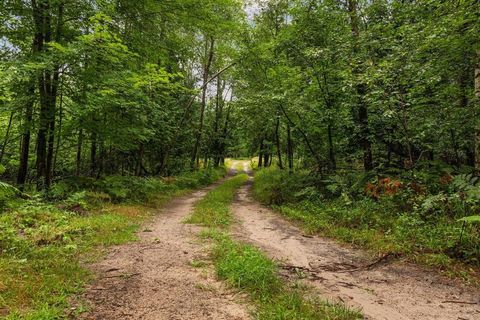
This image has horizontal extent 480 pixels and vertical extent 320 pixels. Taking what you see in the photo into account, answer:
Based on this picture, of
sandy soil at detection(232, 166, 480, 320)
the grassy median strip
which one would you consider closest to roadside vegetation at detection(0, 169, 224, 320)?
the grassy median strip

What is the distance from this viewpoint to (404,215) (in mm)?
7691

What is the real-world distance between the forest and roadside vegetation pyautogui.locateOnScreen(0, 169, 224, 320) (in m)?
0.04

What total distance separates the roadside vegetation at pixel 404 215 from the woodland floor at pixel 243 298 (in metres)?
0.60

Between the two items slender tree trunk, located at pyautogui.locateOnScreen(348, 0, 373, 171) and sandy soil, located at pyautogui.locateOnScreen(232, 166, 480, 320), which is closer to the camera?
sandy soil, located at pyautogui.locateOnScreen(232, 166, 480, 320)

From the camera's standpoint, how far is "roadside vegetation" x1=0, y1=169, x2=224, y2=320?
3.70m

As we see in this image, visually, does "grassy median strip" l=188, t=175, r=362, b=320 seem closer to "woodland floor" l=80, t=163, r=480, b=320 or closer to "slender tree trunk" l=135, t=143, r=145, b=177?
"woodland floor" l=80, t=163, r=480, b=320

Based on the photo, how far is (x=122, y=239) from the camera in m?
A: 6.76

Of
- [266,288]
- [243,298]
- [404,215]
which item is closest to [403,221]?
[404,215]

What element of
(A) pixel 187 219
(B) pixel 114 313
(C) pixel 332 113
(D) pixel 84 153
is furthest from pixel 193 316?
(D) pixel 84 153

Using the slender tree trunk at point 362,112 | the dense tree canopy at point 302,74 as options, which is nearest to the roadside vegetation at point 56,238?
the dense tree canopy at point 302,74

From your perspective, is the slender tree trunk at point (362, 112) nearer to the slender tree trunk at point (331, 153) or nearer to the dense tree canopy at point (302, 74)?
the dense tree canopy at point (302, 74)

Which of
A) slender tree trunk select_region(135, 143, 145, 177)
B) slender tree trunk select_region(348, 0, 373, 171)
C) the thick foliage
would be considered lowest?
the thick foliage

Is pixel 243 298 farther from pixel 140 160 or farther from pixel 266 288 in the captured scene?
pixel 140 160

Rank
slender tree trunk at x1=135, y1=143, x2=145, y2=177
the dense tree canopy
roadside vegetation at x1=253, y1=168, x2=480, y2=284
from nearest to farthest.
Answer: roadside vegetation at x1=253, y1=168, x2=480, y2=284 < the dense tree canopy < slender tree trunk at x1=135, y1=143, x2=145, y2=177
